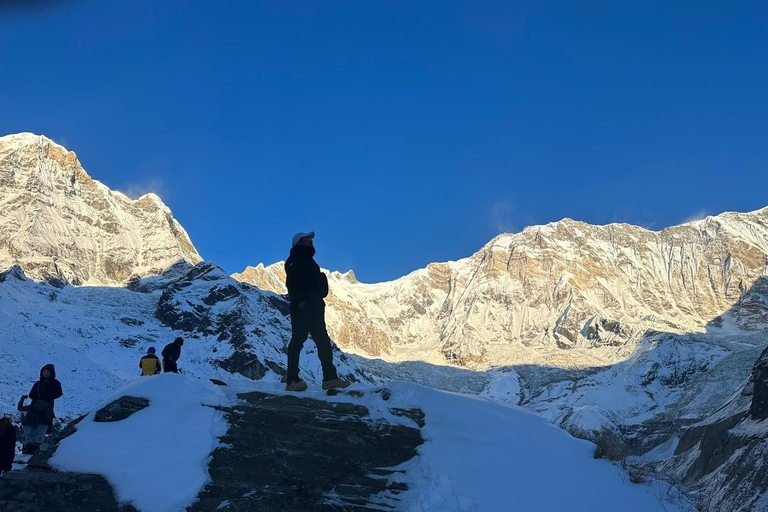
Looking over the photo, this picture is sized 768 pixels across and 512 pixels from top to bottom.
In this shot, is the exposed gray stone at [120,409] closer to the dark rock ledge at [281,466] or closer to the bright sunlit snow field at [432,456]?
the dark rock ledge at [281,466]

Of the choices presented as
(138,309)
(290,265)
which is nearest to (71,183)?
(138,309)

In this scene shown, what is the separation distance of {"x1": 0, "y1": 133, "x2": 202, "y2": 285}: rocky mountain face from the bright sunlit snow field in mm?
135822

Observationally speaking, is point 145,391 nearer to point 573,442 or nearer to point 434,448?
point 434,448

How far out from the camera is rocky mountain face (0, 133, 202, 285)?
143 meters

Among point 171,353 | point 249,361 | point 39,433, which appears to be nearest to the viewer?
point 39,433

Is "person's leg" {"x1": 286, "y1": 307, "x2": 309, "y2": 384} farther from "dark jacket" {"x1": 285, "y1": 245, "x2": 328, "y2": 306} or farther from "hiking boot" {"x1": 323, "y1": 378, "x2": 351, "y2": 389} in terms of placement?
"hiking boot" {"x1": 323, "y1": 378, "x2": 351, "y2": 389}

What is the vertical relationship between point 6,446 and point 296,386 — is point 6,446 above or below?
below

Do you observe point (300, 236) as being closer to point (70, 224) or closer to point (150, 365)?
point (150, 365)

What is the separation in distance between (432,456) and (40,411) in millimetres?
7776

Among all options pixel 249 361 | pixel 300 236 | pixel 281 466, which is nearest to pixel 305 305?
pixel 300 236

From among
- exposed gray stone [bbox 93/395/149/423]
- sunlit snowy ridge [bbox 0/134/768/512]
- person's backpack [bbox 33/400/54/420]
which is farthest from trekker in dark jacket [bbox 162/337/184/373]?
exposed gray stone [bbox 93/395/149/423]

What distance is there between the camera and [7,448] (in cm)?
1052

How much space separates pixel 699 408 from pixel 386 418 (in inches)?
4424

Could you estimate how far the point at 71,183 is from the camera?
172 metres
